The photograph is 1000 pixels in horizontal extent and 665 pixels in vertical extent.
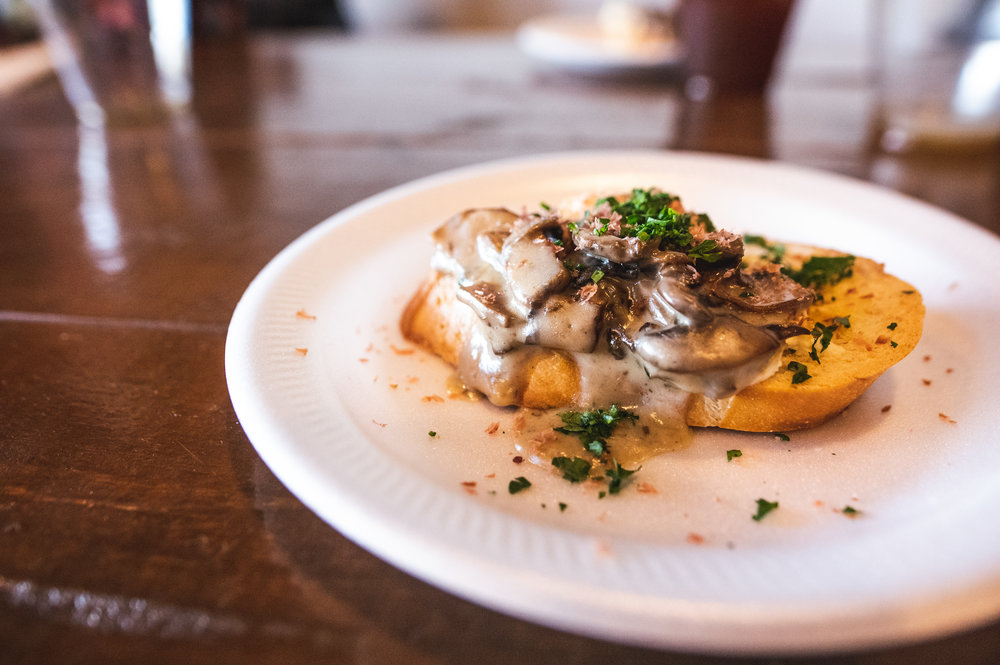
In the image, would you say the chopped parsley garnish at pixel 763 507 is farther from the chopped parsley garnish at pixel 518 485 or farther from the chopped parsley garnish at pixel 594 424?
the chopped parsley garnish at pixel 518 485

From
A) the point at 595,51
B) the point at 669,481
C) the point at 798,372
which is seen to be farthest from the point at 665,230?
the point at 595,51

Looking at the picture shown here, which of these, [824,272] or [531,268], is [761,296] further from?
[531,268]

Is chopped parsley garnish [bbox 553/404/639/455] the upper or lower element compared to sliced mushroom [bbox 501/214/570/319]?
lower

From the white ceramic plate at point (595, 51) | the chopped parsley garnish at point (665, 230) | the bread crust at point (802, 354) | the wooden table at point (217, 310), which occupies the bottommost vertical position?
the wooden table at point (217, 310)

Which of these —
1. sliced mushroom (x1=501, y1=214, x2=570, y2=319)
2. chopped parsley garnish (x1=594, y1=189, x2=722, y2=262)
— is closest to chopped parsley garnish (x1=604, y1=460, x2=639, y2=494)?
sliced mushroom (x1=501, y1=214, x2=570, y2=319)

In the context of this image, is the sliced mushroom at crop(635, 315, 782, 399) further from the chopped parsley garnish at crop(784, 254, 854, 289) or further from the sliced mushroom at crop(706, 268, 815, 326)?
the chopped parsley garnish at crop(784, 254, 854, 289)

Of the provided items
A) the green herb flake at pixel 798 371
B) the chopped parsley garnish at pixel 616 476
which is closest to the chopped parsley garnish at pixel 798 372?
the green herb flake at pixel 798 371
